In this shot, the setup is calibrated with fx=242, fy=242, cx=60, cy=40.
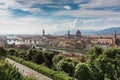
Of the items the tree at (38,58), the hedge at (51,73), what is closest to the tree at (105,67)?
the hedge at (51,73)

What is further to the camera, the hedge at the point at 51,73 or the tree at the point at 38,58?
the tree at the point at 38,58

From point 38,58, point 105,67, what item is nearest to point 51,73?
point 105,67

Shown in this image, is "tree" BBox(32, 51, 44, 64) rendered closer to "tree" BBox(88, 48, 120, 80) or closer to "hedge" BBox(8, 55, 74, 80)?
"hedge" BBox(8, 55, 74, 80)

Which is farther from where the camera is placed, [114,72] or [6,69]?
[114,72]

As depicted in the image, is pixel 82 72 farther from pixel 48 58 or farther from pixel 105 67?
pixel 48 58

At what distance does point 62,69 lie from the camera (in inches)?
855

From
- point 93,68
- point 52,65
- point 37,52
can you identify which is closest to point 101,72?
point 93,68

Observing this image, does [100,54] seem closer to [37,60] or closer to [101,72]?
[101,72]

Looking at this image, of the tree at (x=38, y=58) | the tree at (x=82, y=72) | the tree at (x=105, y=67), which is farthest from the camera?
the tree at (x=38, y=58)

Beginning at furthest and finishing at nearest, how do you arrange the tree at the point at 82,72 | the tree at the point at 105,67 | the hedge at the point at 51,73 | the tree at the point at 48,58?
the tree at the point at 48,58, the tree at the point at 105,67, the tree at the point at 82,72, the hedge at the point at 51,73

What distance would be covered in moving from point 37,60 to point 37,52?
1017 millimetres

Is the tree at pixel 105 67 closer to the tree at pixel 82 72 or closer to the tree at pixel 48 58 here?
the tree at pixel 82 72

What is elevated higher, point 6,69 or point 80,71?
point 6,69

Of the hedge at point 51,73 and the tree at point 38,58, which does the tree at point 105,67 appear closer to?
the hedge at point 51,73
